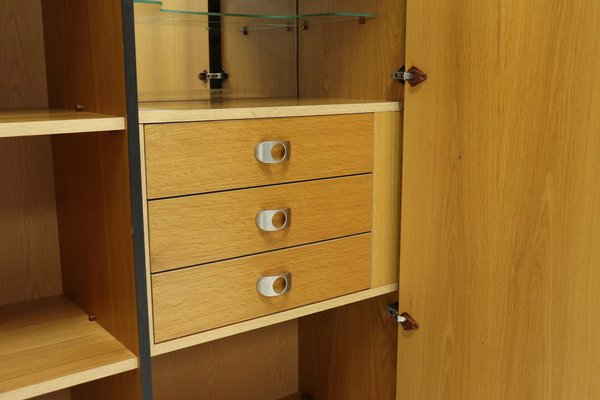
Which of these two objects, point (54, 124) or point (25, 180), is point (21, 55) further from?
point (54, 124)

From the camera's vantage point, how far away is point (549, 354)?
107 centimetres

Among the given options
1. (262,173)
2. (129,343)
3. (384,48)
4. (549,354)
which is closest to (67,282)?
(129,343)

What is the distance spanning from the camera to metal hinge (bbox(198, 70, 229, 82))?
4.89 ft

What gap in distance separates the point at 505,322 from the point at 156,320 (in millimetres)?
619

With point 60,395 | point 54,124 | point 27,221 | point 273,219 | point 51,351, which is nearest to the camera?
point 54,124

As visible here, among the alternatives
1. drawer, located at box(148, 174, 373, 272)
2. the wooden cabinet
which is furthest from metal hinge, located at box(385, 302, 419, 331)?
drawer, located at box(148, 174, 373, 272)

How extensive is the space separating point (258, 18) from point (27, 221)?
746mm

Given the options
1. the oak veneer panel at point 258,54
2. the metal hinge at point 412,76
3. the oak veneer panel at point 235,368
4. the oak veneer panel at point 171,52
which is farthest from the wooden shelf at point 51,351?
the metal hinge at point 412,76

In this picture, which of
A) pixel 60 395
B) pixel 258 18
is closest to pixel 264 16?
pixel 258 18

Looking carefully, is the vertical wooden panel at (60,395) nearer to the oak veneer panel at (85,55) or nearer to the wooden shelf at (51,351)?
the wooden shelf at (51,351)

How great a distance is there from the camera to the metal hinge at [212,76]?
1.49 meters

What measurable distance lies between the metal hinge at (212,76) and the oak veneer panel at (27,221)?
40 cm

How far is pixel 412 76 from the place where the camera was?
1261 mm

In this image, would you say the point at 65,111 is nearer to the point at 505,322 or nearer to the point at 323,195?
the point at 323,195
